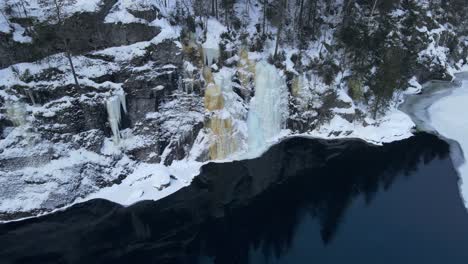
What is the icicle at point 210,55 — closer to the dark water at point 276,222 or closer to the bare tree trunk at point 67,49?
the dark water at point 276,222

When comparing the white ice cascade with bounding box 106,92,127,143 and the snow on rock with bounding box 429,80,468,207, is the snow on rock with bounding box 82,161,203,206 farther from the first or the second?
the snow on rock with bounding box 429,80,468,207

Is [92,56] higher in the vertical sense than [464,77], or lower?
higher

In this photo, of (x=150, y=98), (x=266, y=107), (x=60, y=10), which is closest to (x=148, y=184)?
(x=150, y=98)

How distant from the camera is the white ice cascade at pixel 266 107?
119ft

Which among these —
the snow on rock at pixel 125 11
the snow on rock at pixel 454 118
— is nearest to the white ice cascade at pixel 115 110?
the snow on rock at pixel 125 11

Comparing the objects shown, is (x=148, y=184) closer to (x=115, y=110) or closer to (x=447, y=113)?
(x=115, y=110)

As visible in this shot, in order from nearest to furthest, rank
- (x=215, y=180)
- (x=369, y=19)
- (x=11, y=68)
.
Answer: (x=11, y=68)
(x=215, y=180)
(x=369, y=19)

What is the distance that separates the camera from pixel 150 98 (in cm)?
3156

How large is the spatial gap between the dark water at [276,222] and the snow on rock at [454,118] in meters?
4.17

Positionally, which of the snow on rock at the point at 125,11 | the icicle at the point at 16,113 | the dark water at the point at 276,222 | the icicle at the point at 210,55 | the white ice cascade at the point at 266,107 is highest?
the snow on rock at the point at 125,11

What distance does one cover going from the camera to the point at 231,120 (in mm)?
34406

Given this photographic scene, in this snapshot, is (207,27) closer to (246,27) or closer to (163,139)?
(246,27)

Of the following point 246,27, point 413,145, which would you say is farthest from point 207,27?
point 413,145

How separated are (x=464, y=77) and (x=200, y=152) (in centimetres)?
5273
